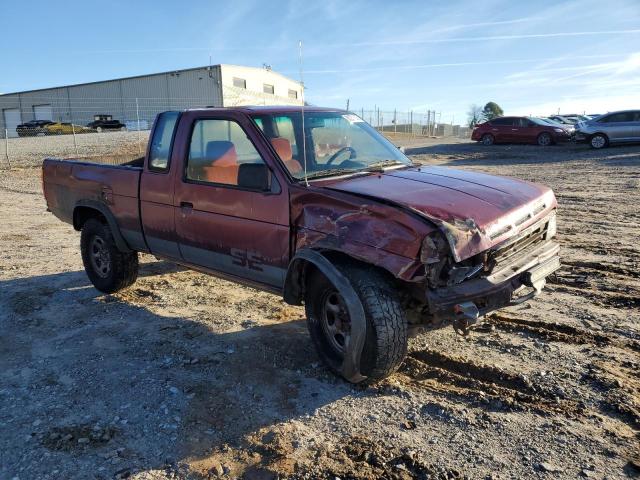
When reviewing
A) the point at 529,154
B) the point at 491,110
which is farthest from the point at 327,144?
the point at 491,110

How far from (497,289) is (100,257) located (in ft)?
14.5

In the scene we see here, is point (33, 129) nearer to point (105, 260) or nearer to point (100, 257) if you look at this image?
point (100, 257)

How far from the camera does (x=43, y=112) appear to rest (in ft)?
165

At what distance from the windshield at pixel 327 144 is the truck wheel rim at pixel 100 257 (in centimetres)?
260

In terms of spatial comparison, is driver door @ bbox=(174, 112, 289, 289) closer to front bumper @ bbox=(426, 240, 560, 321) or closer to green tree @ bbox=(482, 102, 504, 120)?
front bumper @ bbox=(426, 240, 560, 321)

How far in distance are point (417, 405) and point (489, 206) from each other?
1402 millimetres

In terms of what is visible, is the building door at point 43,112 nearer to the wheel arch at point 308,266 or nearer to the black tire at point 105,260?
the black tire at point 105,260

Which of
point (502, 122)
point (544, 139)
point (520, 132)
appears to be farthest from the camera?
point (502, 122)

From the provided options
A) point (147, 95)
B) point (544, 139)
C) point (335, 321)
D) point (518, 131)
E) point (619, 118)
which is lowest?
point (335, 321)

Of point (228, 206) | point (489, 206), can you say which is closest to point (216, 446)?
point (228, 206)

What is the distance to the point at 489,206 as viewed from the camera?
11.8 ft

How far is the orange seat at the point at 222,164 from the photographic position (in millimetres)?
4430

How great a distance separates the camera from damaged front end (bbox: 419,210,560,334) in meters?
3.27

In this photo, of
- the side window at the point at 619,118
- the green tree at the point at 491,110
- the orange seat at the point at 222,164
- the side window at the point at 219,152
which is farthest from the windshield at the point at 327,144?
the green tree at the point at 491,110
